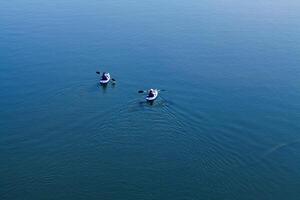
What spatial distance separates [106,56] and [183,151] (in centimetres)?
1854

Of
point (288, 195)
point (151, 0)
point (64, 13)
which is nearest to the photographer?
point (288, 195)

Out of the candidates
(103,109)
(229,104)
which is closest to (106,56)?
(103,109)

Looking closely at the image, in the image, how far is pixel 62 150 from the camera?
33406 mm

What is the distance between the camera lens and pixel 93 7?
63.7 m

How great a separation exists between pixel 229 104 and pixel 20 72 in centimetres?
1950

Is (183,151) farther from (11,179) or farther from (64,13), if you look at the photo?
(64,13)

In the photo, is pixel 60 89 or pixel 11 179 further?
pixel 60 89

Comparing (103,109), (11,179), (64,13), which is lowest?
(11,179)

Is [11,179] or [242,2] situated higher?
[242,2]

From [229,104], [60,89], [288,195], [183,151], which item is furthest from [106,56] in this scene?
[288,195]

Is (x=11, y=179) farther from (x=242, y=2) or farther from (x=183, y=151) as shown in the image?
(x=242, y=2)

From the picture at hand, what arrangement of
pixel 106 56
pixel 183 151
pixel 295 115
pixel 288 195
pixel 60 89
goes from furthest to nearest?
1. pixel 106 56
2. pixel 60 89
3. pixel 295 115
4. pixel 183 151
5. pixel 288 195

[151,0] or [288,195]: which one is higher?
[151,0]

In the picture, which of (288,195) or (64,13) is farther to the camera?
(64,13)
